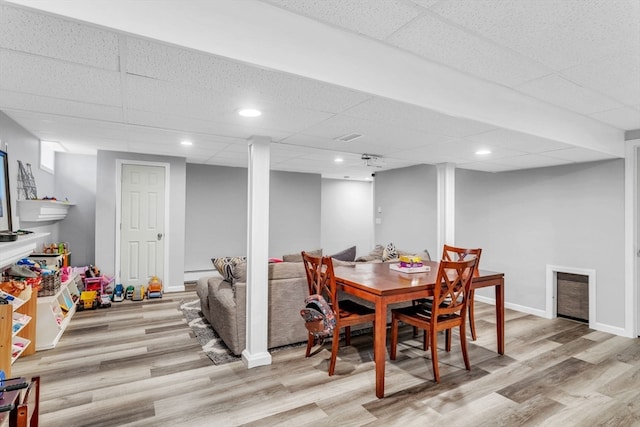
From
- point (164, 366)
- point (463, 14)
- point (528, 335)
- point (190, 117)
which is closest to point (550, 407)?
point (528, 335)

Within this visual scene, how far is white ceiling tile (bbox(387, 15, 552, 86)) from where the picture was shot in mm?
1662

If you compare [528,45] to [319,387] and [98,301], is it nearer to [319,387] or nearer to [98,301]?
[319,387]

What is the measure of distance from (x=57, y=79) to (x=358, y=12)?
1673 millimetres

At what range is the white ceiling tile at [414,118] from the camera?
7.00 feet

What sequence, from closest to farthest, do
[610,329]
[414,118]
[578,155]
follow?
[414,118] → [578,155] → [610,329]

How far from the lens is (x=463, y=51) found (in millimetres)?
1872

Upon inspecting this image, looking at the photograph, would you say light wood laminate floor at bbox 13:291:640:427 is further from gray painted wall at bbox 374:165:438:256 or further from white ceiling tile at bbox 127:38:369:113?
white ceiling tile at bbox 127:38:369:113

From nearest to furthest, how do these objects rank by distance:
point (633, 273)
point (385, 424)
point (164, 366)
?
point (385, 424) → point (164, 366) → point (633, 273)

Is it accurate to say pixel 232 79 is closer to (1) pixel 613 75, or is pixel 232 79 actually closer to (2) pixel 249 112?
(2) pixel 249 112

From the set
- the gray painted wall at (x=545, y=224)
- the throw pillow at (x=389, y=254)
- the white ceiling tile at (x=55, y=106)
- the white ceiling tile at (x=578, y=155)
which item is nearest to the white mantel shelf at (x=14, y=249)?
the white ceiling tile at (x=55, y=106)

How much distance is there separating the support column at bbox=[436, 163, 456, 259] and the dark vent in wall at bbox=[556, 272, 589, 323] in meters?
1.51

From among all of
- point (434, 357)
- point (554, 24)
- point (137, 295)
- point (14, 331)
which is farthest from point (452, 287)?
point (137, 295)

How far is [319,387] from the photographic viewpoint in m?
2.52

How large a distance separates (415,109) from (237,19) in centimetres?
124
